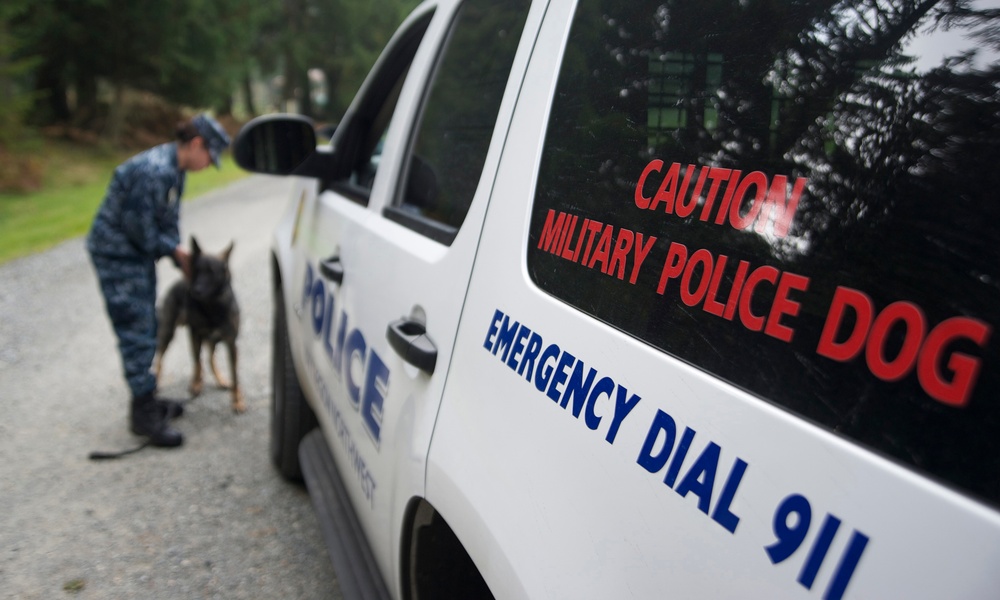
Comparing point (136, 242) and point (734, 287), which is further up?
point (734, 287)

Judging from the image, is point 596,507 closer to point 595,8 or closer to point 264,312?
point 595,8

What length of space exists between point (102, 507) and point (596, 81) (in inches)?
133

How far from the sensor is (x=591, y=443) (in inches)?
44.9

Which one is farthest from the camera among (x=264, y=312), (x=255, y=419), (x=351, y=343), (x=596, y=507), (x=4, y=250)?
(x=4, y=250)

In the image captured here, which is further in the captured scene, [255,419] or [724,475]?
[255,419]

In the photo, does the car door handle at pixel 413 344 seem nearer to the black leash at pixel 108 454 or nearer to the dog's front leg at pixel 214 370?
the black leash at pixel 108 454

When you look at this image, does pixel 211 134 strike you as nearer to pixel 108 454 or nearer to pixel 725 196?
pixel 108 454

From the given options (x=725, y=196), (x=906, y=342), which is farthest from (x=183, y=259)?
(x=906, y=342)

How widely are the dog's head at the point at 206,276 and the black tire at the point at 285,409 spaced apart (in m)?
1.10

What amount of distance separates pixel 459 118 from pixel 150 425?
3.13 metres

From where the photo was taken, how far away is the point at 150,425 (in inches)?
172

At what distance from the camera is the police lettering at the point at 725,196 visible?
981 millimetres

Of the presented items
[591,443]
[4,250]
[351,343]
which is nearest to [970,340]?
[591,443]

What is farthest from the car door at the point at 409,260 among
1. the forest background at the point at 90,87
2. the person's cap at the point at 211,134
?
the forest background at the point at 90,87
